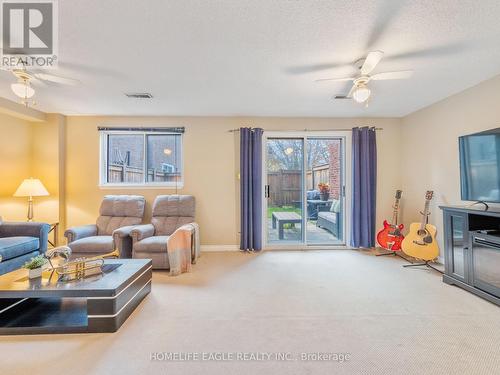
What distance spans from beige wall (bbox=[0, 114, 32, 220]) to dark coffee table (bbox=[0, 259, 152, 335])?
2230 millimetres

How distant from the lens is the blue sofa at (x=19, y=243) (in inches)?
110

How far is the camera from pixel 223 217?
436 cm

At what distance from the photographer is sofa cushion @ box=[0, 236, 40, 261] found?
278 cm

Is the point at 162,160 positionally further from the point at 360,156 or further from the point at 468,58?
the point at 468,58

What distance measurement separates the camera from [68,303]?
7.82 ft

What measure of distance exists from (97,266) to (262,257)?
2.31 meters

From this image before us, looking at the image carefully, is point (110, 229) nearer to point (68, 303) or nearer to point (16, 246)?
point (16, 246)

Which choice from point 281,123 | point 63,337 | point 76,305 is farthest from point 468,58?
point 76,305

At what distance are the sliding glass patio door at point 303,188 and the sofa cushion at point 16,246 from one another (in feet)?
10.8

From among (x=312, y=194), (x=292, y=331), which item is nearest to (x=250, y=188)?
(x=312, y=194)

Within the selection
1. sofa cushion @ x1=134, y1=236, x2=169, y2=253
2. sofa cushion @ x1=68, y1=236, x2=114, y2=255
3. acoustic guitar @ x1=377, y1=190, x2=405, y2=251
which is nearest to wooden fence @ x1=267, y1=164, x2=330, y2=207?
acoustic guitar @ x1=377, y1=190, x2=405, y2=251

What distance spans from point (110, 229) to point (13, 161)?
182 centimetres

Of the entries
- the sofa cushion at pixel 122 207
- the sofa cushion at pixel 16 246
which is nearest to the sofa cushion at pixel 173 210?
the sofa cushion at pixel 122 207

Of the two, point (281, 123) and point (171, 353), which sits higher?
point (281, 123)
